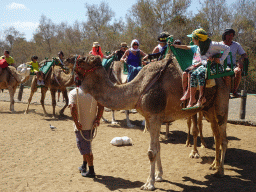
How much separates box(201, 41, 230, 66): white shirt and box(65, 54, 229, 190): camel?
0.50 m

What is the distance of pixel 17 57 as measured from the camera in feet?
137

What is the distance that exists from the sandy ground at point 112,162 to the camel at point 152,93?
674 millimetres

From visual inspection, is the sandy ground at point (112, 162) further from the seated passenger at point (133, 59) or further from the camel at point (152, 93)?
the seated passenger at point (133, 59)

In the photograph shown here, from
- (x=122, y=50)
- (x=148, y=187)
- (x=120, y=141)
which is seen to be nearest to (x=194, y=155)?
(x=120, y=141)

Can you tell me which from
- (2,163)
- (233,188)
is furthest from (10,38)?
(233,188)

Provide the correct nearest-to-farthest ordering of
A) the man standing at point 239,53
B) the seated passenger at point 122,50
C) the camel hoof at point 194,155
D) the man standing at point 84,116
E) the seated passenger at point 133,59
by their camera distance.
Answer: the man standing at point 84,116 < the man standing at point 239,53 < the camel hoof at point 194,155 < the seated passenger at point 133,59 < the seated passenger at point 122,50

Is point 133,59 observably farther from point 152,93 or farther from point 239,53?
point 152,93

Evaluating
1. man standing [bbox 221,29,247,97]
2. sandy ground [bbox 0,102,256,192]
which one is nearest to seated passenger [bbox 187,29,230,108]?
man standing [bbox 221,29,247,97]

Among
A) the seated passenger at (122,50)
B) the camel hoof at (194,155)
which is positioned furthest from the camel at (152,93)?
the seated passenger at (122,50)

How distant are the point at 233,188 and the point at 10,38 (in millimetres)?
53944

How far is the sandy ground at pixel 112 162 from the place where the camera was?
4.66 m

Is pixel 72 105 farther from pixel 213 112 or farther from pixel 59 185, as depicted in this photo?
pixel 213 112

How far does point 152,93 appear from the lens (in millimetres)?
4422

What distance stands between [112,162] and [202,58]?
3118mm
